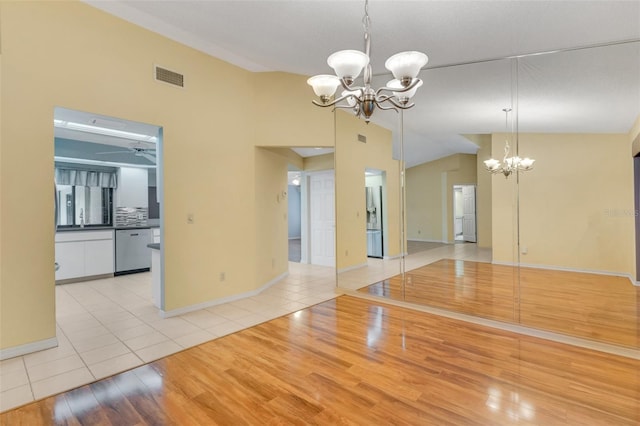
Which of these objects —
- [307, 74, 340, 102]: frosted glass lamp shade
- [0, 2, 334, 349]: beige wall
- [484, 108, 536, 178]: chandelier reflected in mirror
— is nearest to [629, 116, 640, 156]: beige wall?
[484, 108, 536, 178]: chandelier reflected in mirror

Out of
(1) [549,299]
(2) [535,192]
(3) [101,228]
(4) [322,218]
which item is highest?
(2) [535,192]

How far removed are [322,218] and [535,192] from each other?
4.27m

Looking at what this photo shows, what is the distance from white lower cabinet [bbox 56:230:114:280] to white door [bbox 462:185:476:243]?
6.67m

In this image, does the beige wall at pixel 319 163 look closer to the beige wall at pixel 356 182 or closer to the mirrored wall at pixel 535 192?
the beige wall at pixel 356 182

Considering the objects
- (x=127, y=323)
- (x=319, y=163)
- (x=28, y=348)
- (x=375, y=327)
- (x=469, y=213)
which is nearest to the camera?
(x=28, y=348)

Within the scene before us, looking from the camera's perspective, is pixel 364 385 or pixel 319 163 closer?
pixel 364 385

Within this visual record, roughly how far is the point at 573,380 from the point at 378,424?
1.58 metres

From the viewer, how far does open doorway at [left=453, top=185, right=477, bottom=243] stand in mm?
5631

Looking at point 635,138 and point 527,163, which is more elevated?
point 635,138

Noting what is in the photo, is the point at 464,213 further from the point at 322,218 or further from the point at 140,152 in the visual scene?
the point at 140,152

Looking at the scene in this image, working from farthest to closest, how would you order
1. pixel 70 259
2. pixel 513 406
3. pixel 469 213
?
pixel 469 213
pixel 70 259
pixel 513 406

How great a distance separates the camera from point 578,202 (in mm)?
3164

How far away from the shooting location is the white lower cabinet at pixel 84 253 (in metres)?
5.18

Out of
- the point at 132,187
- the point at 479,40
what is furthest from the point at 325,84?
the point at 132,187
